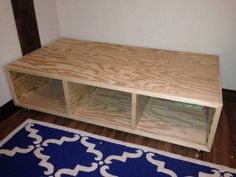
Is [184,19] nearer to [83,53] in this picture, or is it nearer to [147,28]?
[147,28]

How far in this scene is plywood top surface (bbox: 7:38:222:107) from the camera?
1.25 metres

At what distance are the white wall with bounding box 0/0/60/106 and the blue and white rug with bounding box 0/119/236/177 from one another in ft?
1.36

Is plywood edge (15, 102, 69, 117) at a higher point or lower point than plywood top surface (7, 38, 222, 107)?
lower

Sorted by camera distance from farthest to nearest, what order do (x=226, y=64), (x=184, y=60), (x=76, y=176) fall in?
(x=226, y=64)
(x=184, y=60)
(x=76, y=176)

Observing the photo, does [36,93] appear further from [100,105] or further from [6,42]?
[100,105]

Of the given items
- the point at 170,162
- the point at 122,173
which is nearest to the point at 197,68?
the point at 170,162

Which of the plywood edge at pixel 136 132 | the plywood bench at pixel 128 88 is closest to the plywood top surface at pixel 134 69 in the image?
the plywood bench at pixel 128 88

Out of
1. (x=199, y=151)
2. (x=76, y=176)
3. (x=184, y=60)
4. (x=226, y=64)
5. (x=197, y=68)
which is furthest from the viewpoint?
(x=226, y=64)

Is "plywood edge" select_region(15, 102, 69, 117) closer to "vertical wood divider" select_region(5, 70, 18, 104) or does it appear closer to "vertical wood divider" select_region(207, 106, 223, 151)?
"vertical wood divider" select_region(5, 70, 18, 104)

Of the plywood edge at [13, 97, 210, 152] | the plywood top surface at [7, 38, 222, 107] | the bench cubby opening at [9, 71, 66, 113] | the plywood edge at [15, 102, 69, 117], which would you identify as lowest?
the plywood edge at [13, 97, 210, 152]

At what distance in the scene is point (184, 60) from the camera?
1589 millimetres

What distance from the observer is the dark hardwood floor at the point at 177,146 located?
4.40 ft

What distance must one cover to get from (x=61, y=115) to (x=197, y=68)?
985 millimetres

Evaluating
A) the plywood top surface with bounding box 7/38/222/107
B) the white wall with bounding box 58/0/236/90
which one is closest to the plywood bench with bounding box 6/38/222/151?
the plywood top surface with bounding box 7/38/222/107
